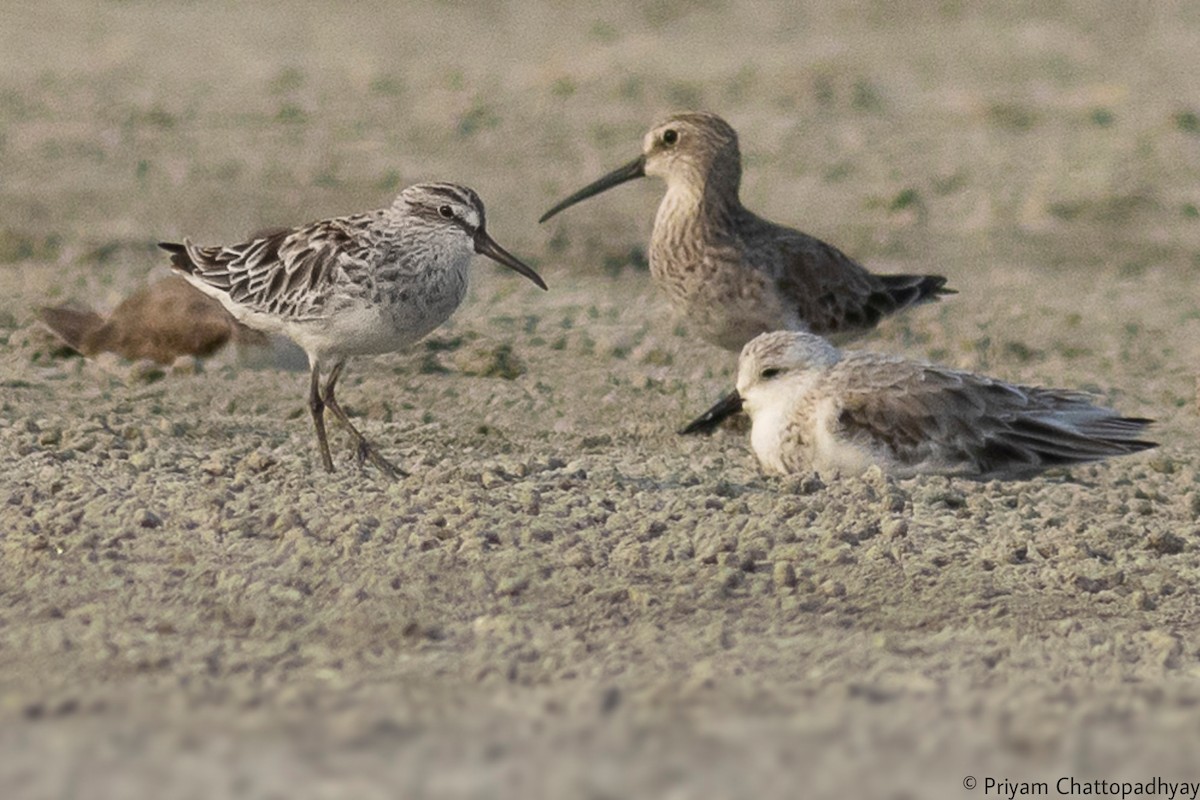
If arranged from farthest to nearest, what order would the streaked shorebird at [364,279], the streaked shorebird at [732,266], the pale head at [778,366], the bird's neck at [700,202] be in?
the bird's neck at [700,202] < the streaked shorebird at [732,266] < the pale head at [778,366] < the streaked shorebird at [364,279]

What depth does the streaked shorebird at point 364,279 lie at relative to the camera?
699cm

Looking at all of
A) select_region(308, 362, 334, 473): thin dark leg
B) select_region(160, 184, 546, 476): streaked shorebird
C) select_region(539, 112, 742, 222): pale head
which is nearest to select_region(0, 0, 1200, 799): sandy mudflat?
select_region(308, 362, 334, 473): thin dark leg

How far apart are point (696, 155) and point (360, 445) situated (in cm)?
263

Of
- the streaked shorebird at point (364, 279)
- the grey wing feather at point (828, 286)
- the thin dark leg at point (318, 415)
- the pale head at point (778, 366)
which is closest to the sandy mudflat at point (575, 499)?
the thin dark leg at point (318, 415)

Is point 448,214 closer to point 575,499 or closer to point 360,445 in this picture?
point 360,445

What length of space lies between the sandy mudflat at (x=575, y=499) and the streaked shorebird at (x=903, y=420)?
190 mm

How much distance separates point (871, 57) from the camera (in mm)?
16703

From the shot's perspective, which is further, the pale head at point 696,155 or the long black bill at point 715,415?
the pale head at point 696,155

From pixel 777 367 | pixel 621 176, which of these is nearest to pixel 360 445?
pixel 777 367

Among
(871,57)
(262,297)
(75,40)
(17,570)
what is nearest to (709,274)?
(262,297)

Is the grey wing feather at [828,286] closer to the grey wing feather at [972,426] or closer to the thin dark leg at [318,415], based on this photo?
the grey wing feather at [972,426]

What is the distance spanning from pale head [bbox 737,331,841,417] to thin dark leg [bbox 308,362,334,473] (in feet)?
5.31

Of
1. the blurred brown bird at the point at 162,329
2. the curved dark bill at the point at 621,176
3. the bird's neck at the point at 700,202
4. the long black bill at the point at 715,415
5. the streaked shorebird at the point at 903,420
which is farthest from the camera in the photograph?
the curved dark bill at the point at 621,176

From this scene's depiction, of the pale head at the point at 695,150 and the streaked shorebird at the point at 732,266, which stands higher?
the pale head at the point at 695,150
